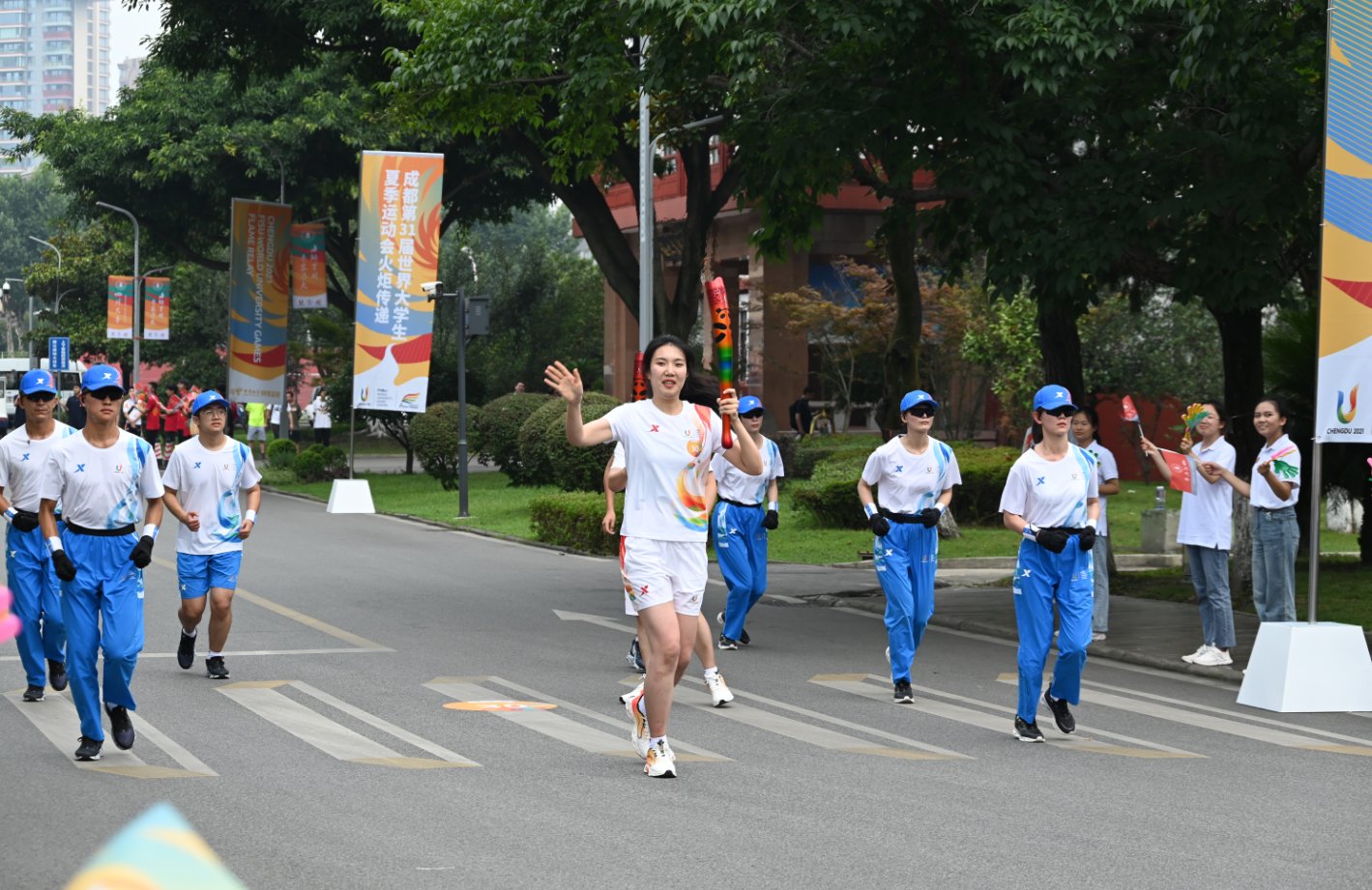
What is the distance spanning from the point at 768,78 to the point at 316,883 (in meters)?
10.7

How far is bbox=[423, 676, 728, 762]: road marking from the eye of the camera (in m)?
8.81

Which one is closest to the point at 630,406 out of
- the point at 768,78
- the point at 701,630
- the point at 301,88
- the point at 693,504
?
the point at 693,504

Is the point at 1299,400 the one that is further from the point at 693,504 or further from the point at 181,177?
the point at 181,177

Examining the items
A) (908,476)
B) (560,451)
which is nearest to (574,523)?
(560,451)

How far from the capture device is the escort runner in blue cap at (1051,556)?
9.29 metres

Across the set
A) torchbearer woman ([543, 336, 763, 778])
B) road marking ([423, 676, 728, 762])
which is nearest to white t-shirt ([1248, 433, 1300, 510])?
road marking ([423, 676, 728, 762])

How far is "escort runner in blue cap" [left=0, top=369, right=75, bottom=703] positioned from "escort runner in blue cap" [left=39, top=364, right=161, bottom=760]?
4.21 ft

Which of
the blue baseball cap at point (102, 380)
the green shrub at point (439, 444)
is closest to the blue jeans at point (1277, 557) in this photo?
the blue baseball cap at point (102, 380)

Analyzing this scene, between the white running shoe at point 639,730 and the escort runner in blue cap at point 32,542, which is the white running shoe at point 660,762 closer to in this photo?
the white running shoe at point 639,730

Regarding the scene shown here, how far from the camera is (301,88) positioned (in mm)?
40281

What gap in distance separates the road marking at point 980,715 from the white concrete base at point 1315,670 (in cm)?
152

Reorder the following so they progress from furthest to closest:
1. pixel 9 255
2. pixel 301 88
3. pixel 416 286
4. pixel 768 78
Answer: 1. pixel 9 255
2. pixel 301 88
3. pixel 416 286
4. pixel 768 78

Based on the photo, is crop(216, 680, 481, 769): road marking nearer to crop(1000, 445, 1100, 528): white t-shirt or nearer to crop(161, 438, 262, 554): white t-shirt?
crop(161, 438, 262, 554): white t-shirt

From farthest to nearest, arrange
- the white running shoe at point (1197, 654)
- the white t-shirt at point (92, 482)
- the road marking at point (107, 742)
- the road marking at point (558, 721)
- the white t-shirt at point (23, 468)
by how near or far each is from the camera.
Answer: the white running shoe at point (1197, 654), the white t-shirt at point (23, 468), the road marking at point (558, 721), the white t-shirt at point (92, 482), the road marking at point (107, 742)
